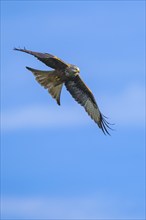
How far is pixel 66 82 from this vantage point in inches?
763

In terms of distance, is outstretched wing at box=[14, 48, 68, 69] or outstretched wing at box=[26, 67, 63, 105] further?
outstretched wing at box=[26, 67, 63, 105]

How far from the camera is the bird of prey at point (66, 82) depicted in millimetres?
18094

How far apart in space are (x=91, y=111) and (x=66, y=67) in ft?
7.99

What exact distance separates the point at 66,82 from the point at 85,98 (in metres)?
1.07

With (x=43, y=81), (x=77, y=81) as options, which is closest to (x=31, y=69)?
(x=43, y=81)

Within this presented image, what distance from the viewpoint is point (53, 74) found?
18547mm

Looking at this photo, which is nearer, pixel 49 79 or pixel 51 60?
pixel 51 60

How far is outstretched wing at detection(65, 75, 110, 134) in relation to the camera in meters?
19.8

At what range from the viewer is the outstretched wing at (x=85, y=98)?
1981cm

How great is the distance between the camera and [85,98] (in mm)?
20297

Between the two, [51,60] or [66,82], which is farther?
[66,82]

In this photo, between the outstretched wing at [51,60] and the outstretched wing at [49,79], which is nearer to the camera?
the outstretched wing at [51,60]

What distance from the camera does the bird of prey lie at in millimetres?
18094

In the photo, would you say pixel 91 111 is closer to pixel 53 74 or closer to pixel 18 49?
pixel 53 74
